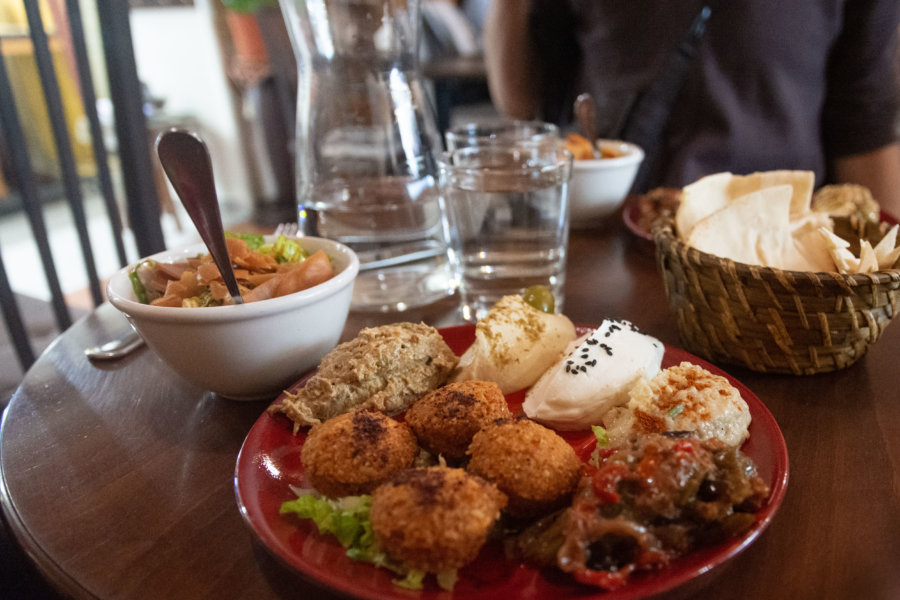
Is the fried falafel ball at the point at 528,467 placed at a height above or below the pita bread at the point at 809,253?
below

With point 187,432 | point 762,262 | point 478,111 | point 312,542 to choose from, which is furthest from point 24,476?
point 478,111

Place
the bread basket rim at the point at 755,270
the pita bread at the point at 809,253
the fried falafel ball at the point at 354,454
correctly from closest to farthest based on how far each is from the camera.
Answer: the fried falafel ball at the point at 354,454 → the bread basket rim at the point at 755,270 → the pita bread at the point at 809,253

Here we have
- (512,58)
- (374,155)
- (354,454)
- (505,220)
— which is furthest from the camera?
(512,58)

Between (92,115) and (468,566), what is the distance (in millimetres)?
1658

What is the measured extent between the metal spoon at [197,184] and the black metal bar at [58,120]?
0.96m

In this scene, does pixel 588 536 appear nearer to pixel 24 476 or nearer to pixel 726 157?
pixel 24 476

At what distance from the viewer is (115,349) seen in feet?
3.58

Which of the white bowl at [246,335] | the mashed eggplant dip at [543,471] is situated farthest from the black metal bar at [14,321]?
the mashed eggplant dip at [543,471]

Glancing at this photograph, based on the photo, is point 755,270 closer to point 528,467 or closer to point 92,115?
point 528,467

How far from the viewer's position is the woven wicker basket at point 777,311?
0.83 m

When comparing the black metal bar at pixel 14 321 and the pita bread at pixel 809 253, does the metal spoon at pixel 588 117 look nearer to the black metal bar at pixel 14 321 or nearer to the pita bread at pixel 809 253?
the pita bread at pixel 809 253

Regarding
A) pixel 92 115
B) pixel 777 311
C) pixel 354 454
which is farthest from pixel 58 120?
pixel 777 311

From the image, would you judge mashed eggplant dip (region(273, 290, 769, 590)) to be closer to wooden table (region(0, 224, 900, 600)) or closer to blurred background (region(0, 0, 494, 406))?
wooden table (region(0, 224, 900, 600))

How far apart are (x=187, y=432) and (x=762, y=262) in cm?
92
